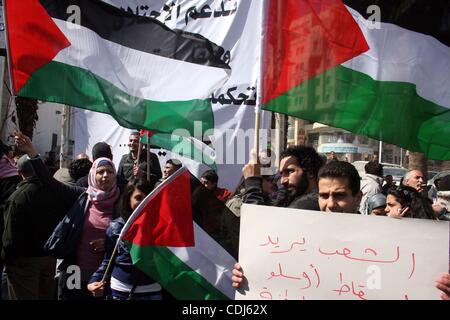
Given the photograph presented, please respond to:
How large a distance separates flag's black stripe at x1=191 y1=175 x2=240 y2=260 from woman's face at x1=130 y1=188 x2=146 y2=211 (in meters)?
0.75

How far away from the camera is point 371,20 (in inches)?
134

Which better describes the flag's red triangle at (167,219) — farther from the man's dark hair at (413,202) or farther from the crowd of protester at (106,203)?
the man's dark hair at (413,202)

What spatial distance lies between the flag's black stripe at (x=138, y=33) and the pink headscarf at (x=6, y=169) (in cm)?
170

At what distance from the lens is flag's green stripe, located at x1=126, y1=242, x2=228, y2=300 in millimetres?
2914

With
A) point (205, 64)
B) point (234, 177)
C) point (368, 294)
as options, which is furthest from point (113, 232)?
point (368, 294)

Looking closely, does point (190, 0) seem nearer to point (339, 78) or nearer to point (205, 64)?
point (205, 64)

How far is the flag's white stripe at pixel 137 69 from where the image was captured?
3732 mm

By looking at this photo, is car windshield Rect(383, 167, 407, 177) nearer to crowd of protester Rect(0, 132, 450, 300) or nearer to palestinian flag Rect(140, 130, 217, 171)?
crowd of protester Rect(0, 132, 450, 300)

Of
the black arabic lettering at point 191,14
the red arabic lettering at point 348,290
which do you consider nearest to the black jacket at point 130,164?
the black arabic lettering at point 191,14

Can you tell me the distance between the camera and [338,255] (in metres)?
2.43

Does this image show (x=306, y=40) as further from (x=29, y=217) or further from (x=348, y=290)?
(x=29, y=217)

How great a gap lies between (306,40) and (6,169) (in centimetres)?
304

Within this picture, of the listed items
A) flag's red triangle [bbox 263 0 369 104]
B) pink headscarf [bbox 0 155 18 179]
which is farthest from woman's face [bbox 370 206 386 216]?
pink headscarf [bbox 0 155 18 179]

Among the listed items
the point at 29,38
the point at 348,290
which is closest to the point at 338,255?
the point at 348,290
